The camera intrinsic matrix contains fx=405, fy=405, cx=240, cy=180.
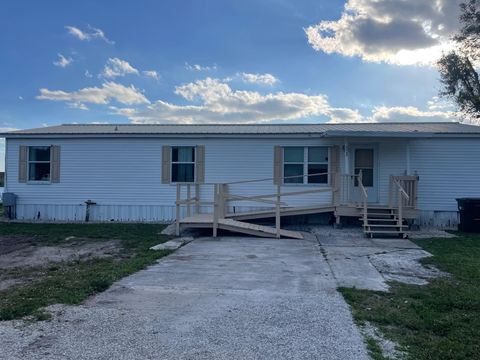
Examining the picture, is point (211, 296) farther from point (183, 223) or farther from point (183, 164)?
point (183, 164)

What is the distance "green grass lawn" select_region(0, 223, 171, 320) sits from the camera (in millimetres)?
4547

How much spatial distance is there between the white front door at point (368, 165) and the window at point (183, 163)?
5.39 m

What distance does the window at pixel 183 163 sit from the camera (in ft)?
45.1

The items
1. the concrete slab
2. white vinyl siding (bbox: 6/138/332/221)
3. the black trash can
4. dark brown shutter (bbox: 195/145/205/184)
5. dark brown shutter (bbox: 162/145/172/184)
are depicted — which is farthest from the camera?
dark brown shutter (bbox: 162/145/172/184)

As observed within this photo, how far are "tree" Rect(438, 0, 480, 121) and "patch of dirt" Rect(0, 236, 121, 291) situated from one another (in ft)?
59.7

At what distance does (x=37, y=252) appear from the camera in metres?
8.31

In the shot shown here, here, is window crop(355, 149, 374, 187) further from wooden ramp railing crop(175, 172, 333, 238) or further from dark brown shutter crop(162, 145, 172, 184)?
dark brown shutter crop(162, 145, 172, 184)

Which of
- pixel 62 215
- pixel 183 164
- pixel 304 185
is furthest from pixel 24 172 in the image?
pixel 304 185

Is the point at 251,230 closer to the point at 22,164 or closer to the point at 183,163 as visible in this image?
the point at 183,163

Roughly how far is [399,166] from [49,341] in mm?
11904

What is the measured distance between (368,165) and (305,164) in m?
2.06

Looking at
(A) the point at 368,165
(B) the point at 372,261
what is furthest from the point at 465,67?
(B) the point at 372,261

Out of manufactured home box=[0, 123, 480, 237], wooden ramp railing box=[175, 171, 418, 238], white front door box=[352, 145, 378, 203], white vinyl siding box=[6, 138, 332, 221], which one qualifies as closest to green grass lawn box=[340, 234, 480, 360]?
wooden ramp railing box=[175, 171, 418, 238]

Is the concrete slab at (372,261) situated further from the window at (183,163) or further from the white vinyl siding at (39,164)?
the white vinyl siding at (39,164)
